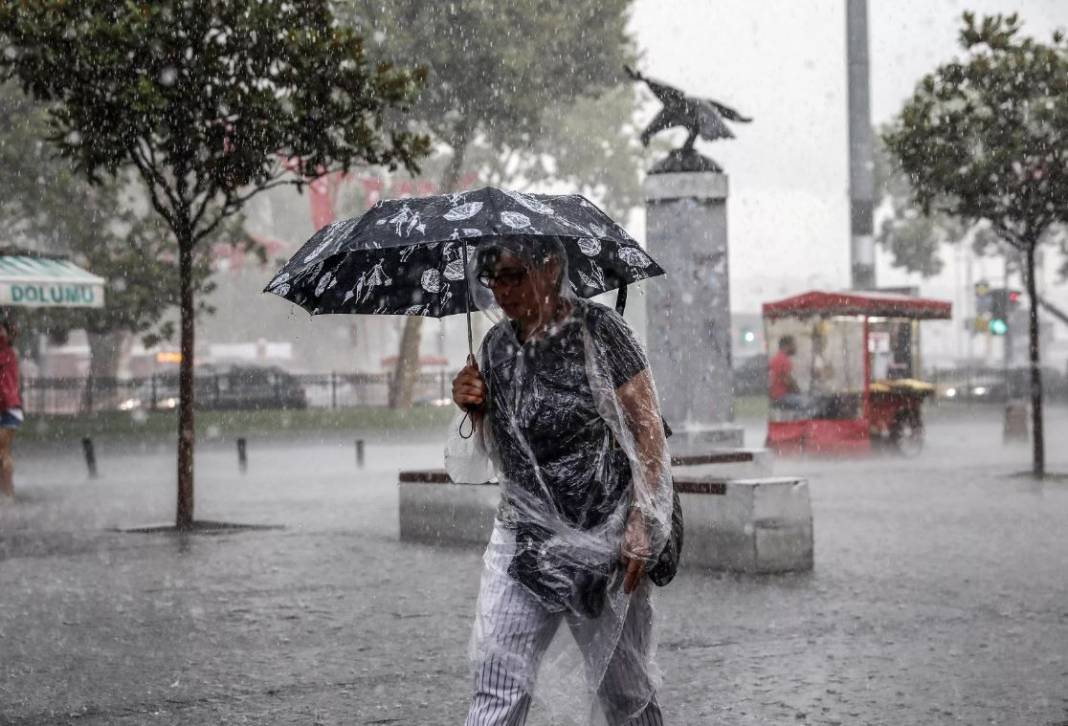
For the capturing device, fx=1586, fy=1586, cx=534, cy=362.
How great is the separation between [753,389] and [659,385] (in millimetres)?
36727

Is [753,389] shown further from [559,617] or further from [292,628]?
[559,617]

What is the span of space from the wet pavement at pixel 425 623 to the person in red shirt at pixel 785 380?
760cm

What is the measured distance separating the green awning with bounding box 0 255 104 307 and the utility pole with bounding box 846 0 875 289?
1048 centimetres

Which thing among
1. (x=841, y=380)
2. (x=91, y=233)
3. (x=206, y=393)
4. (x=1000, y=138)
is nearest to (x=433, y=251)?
(x=1000, y=138)

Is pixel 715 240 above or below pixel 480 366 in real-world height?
above

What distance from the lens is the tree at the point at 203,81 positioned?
39.1 feet

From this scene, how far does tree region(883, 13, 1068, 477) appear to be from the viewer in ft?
56.7

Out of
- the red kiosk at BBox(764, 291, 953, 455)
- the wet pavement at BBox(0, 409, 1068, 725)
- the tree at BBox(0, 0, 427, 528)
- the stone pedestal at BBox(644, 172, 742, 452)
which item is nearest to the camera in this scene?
the wet pavement at BBox(0, 409, 1068, 725)

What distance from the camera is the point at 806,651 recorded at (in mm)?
7258

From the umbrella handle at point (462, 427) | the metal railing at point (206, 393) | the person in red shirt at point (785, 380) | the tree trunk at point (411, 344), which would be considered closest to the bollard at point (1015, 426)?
the person in red shirt at point (785, 380)

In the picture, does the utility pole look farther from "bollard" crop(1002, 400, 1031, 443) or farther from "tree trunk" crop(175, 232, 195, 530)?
"tree trunk" crop(175, 232, 195, 530)

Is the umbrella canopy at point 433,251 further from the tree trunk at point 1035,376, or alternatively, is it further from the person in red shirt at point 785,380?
the person in red shirt at point 785,380

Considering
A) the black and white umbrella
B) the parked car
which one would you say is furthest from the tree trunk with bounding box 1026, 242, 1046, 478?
the parked car

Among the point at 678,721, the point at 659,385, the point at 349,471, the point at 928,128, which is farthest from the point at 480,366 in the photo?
the point at 349,471
